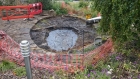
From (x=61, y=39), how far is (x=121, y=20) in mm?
4774

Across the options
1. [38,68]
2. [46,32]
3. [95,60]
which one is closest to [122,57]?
[95,60]

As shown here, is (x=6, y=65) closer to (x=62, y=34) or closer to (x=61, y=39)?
(x=61, y=39)

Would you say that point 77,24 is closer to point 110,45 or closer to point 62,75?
point 110,45

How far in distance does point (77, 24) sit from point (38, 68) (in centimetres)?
610

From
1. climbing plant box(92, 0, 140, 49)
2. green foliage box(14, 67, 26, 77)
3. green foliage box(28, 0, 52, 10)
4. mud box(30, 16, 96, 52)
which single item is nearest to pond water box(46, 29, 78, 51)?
mud box(30, 16, 96, 52)

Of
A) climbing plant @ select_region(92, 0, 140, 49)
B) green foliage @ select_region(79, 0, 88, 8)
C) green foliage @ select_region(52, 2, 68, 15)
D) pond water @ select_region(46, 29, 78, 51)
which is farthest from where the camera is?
green foliage @ select_region(79, 0, 88, 8)

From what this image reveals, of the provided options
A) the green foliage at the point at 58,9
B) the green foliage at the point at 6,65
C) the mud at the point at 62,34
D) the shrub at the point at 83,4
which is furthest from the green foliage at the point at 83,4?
the green foliage at the point at 6,65

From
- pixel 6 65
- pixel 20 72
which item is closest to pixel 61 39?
pixel 6 65

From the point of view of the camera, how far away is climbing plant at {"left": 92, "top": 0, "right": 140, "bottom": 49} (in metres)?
4.95

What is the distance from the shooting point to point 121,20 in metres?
5.16

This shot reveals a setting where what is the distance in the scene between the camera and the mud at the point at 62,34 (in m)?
9.08

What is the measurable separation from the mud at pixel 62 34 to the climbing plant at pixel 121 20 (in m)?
2.98

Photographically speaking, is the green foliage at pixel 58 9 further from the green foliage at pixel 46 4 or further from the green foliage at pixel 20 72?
the green foliage at pixel 20 72

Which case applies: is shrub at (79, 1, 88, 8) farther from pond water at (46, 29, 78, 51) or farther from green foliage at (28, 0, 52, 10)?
pond water at (46, 29, 78, 51)
